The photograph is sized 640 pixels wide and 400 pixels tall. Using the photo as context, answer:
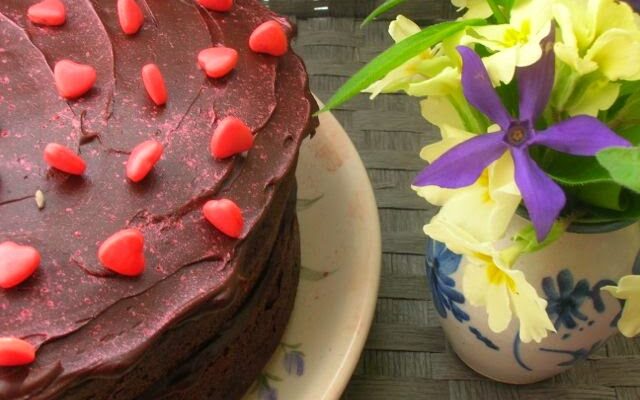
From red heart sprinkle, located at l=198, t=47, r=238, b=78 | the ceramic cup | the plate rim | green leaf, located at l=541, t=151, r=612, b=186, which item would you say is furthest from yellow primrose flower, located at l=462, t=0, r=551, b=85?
the plate rim

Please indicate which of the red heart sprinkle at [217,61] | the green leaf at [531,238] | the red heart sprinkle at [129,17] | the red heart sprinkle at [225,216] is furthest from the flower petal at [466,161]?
the red heart sprinkle at [129,17]

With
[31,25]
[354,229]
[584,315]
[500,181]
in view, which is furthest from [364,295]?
[31,25]

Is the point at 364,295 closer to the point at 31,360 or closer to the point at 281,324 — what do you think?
the point at 281,324

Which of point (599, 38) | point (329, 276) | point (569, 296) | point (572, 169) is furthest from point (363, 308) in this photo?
point (599, 38)

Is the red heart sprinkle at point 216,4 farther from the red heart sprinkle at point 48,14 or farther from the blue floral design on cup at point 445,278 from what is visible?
the blue floral design on cup at point 445,278

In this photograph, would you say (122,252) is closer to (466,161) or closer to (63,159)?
(63,159)

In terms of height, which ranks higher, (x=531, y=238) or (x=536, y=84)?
(x=536, y=84)

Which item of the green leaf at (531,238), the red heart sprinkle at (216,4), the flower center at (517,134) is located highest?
the flower center at (517,134)
